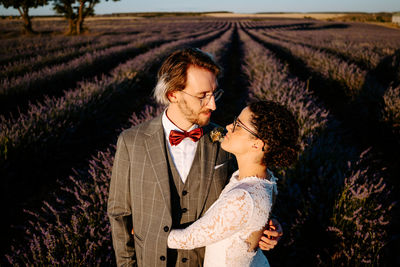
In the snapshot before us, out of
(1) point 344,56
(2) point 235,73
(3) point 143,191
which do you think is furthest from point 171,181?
(1) point 344,56

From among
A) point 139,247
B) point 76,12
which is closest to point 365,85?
point 139,247

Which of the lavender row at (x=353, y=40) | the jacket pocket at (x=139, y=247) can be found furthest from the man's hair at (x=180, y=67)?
the lavender row at (x=353, y=40)

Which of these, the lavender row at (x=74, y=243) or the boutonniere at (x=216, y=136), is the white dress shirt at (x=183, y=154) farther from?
the lavender row at (x=74, y=243)

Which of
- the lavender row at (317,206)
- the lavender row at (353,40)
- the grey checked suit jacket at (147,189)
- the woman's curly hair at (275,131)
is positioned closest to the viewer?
the woman's curly hair at (275,131)

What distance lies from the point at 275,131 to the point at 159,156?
65cm

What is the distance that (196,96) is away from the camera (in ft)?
4.57

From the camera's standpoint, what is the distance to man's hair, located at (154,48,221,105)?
139cm

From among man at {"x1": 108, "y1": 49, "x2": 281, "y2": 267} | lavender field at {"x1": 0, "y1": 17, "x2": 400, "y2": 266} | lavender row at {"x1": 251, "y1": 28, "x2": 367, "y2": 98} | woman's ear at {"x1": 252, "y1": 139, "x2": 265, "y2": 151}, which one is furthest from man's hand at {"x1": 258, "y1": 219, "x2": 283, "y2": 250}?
lavender row at {"x1": 251, "y1": 28, "x2": 367, "y2": 98}

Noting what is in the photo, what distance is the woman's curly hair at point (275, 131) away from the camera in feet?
3.80

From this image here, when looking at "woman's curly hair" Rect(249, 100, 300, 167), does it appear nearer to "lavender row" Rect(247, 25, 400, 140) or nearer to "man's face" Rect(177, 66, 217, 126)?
"man's face" Rect(177, 66, 217, 126)

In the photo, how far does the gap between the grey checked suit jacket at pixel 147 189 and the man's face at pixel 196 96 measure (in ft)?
0.52

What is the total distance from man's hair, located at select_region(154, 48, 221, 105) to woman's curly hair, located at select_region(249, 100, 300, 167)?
421 millimetres

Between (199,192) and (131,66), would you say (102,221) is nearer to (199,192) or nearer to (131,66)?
(199,192)

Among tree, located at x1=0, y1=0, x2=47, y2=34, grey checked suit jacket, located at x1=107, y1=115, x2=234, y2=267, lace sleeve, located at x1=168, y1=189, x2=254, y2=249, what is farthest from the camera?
tree, located at x1=0, y1=0, x2=47, y2=34
